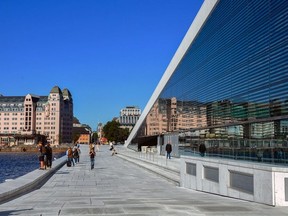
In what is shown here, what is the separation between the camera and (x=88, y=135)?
653 feet

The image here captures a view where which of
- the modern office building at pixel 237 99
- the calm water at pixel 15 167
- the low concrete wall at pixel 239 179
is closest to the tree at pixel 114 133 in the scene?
the calm water at pixel 15 167

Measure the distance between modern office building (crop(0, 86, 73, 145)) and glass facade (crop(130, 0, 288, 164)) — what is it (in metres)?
135

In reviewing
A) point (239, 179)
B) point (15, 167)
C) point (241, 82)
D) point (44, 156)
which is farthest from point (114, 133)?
point (239, 179)

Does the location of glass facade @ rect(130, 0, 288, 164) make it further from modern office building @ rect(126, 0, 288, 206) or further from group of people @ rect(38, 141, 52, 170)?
group of people @ rect(38, 141, 52, 170)

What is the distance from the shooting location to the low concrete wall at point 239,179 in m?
8.27

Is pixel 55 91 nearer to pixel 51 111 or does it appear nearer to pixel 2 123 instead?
pixel 51 111

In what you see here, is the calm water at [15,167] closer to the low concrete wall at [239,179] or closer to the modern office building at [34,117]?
the low concrete wall at [239,179]

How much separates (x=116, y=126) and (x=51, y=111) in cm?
4006

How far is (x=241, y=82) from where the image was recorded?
19.0 meters

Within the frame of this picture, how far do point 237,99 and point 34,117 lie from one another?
5997 inches

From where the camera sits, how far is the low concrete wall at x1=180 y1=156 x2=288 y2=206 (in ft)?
27.1

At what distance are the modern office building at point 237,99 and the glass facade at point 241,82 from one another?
4 centimetres

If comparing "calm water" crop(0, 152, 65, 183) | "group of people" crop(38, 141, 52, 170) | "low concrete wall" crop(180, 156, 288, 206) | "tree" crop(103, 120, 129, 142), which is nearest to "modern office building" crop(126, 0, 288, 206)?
"low concrete wall" crop(180, 156, 288, 206)

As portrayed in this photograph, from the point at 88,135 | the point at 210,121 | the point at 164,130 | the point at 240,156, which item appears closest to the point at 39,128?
the point at 88,135
